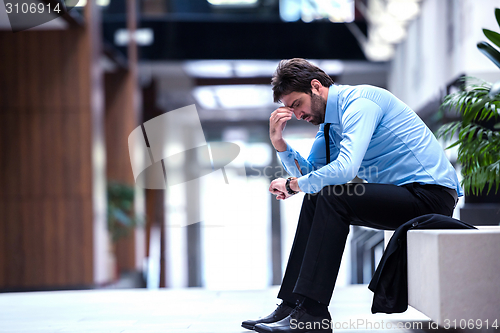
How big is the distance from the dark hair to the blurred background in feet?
6.53

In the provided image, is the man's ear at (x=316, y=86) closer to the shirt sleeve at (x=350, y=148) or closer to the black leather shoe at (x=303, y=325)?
the shirt sleeve at (x=350, y=148)

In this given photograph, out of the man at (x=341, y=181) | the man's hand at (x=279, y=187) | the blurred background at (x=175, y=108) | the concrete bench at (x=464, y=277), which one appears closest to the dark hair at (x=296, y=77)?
the man at (x=341, y=181)

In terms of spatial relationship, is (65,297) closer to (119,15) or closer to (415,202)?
(415,202)

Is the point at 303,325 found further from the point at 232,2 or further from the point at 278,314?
the point at 232,2

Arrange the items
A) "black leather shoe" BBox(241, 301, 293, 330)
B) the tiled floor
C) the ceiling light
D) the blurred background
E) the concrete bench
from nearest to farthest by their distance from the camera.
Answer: the concrete bench
"black leather shoe" BBox(241, 301, 293, 330)
the tiled floor
the blurred background
the ceiling light

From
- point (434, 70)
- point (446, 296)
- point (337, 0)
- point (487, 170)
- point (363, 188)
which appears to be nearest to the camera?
point (446, 296)

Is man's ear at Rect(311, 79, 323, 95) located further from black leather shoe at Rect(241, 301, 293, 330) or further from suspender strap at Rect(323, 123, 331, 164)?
black leather shoe at Rect(241, 301, 293, 330)

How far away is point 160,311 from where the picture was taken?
2.13m

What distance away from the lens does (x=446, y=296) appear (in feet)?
4.26

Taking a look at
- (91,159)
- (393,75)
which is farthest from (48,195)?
(393,75)

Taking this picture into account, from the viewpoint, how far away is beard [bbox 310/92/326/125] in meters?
1.70

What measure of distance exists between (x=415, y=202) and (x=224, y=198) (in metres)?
5.96

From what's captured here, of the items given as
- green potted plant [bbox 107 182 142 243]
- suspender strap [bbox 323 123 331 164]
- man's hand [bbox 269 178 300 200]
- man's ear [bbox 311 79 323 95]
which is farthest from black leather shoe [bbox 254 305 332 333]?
green potted plant [bbox 107 182 142 243]

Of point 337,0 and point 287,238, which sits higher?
point 337,0
